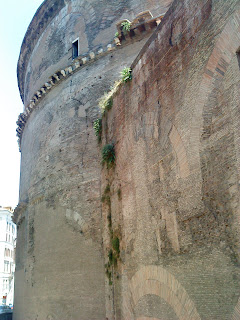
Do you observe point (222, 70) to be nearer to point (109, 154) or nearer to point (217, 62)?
point (217, 62)

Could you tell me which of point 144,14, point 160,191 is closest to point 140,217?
A: point 160,191

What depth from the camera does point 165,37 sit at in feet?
18.7

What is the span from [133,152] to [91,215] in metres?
2.66

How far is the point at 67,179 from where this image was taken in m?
9.61

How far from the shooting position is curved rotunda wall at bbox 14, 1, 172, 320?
8492 millimetres

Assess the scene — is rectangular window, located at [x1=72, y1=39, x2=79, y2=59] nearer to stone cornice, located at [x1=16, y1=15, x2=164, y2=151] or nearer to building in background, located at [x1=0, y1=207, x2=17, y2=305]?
stone cornice, located at [x1=16, y1=15, x2=164, y2=151]

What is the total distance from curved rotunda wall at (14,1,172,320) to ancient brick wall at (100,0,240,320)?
4.96 feet

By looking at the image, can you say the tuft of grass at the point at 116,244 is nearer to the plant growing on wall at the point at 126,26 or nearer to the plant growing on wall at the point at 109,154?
the plant growing on wall at the point at 109,154

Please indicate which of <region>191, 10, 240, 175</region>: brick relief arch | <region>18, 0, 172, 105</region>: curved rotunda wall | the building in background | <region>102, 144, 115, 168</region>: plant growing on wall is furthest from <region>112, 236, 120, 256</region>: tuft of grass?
the building in background

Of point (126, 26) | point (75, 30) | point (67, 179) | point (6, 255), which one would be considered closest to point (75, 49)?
point (75, 30)

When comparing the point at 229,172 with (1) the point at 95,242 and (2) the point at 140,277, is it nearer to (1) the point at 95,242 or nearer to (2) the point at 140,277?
(2) the point at 140,277

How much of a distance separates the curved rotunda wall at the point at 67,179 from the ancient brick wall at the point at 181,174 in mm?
1511

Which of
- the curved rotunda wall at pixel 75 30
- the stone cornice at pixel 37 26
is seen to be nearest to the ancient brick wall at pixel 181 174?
the curved rotunda wall at pixel 75 30

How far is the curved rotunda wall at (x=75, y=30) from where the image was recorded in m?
10.4
